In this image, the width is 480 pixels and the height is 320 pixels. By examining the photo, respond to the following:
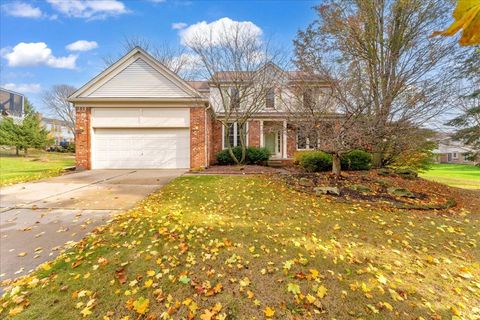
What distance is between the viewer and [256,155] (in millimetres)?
14555

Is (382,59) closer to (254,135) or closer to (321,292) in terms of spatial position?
(254,135)

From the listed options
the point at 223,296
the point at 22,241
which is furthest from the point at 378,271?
the point at 22,241

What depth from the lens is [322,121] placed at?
804 cm

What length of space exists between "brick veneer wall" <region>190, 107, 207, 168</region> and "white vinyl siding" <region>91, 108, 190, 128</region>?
0.32 meters

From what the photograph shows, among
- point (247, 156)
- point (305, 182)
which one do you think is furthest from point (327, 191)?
point (247, 156)

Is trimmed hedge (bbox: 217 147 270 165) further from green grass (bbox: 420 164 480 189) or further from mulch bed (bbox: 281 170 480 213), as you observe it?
green grass (bbox: 420 164 480 189)

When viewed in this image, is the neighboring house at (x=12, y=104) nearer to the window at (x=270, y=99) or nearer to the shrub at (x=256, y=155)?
the shrub at (x=256, y=155)

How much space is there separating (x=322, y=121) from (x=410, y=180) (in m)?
4.96

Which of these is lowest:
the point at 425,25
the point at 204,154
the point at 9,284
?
the point at 9,284

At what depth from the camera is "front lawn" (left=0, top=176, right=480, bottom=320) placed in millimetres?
2461

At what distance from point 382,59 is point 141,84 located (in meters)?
11.1

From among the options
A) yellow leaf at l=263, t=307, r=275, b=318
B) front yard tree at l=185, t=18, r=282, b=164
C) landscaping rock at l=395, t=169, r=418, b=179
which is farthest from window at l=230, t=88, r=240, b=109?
yellow leaf at l=263, t=307, r=275, b=318

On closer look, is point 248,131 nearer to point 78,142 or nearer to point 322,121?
point 322,121

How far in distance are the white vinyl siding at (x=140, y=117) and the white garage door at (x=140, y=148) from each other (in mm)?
276
